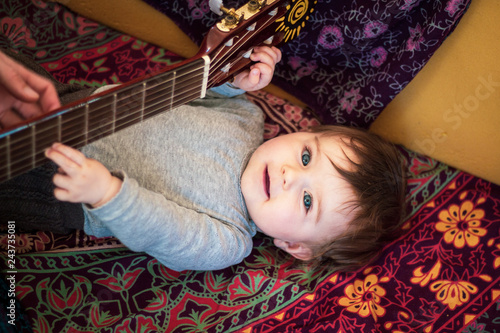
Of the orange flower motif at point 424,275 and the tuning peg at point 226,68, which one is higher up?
the tuning peg at point 226,68

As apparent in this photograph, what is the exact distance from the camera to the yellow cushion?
45.5 inches

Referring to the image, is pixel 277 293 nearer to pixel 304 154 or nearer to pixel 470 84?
pixel 304 154

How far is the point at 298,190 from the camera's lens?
3.51 ft

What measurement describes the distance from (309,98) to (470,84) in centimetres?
45

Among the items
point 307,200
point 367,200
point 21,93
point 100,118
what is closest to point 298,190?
point 307,200

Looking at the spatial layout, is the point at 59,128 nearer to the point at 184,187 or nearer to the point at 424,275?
the point at 184,187

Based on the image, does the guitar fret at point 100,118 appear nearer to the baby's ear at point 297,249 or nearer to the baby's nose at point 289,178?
the baby's nose at point 289,178

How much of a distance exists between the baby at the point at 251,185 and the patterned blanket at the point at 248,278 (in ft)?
0.27

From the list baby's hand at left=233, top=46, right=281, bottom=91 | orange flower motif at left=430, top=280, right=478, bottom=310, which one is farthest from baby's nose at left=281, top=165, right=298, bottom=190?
orange flower motif at left=430, top=280, right=478, bottom=310

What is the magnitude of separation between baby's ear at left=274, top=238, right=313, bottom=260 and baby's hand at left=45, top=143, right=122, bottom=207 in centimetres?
51

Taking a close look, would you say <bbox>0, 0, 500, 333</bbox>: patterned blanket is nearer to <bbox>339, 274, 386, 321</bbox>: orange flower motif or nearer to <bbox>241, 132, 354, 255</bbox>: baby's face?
<bbox>339, 274, 386, 321</bbox>: orange flower motif

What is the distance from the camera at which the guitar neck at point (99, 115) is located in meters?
0.70

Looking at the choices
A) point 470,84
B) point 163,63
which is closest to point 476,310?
point 470,84

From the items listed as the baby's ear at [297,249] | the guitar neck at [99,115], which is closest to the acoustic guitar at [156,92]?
the guitar neck at [99,115]
